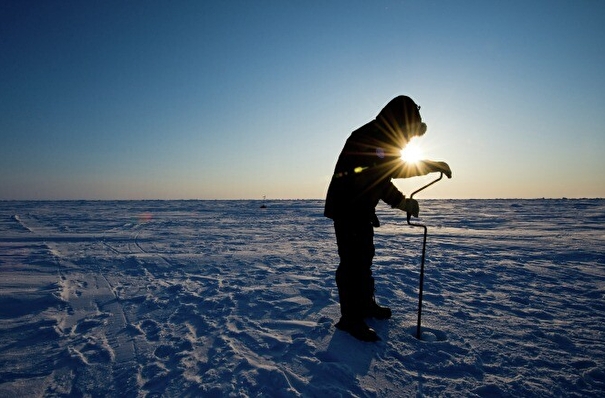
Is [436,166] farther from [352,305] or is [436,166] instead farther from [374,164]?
[352,305]

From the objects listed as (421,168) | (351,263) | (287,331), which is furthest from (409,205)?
(287,331)

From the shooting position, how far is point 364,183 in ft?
8.46

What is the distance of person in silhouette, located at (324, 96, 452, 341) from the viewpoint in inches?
100

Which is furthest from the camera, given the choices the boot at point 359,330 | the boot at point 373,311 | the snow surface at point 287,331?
the boot at point 373,311

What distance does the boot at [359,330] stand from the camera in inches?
104

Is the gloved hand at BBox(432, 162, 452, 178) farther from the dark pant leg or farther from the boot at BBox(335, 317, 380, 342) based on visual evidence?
the boot at BBox(335, 317, 380, 342)

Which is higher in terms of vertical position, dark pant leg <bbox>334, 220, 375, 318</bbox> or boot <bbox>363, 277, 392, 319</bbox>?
dark pant leg <bbox>334, 220, 375, 318</bbox>

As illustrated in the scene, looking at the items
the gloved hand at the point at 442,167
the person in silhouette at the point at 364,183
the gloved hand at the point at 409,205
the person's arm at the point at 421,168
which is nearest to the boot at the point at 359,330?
the person in silhouette at the point at 364,183

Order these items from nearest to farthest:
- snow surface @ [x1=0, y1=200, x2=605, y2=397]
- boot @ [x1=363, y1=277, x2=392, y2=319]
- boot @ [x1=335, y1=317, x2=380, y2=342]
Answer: snow surface @ [x1=0, y1=200, x2=605, y2=397]
boot @ [x1=335, y1=317, x2=380, y2=342]
boot @ [x1=363, y1=277, x2=392, y2=319]

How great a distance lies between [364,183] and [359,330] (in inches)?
51.7

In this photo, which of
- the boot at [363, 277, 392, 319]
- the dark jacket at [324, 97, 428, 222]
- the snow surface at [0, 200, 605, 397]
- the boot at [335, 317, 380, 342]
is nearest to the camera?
the snow surface at [0, 200, 605, 397]

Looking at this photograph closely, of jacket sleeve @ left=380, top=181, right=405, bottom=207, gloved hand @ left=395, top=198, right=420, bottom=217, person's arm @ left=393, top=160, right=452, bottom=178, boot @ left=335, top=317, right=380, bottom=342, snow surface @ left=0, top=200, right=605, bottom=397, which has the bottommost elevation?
snow surface @ left=0, top=200, right=605, bottom=397

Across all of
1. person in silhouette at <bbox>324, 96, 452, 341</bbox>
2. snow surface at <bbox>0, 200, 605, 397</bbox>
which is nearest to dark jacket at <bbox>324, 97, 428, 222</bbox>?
person in silhouette at <bbox>324, 96, 452, 341</bbox>

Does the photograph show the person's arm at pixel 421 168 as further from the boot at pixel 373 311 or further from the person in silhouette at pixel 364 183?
the boot at pixel 373 311
